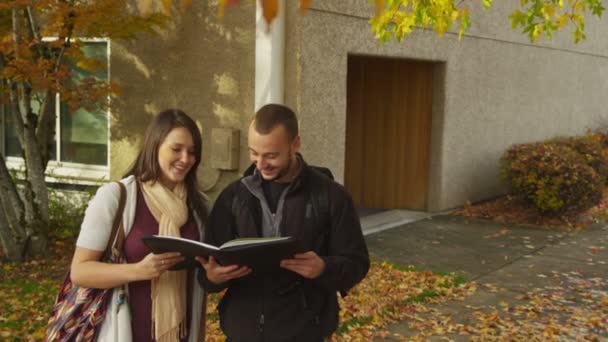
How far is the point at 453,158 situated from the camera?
11016mm

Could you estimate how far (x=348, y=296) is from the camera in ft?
20.9

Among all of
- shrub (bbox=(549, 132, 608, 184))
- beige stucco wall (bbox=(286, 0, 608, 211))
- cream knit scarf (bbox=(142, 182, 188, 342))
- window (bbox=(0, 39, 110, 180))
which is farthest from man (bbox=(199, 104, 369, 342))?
shrub (bbox=(549, 132, 608, 184))

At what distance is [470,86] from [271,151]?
30.0ft

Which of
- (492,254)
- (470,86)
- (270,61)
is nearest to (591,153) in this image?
(470,86)

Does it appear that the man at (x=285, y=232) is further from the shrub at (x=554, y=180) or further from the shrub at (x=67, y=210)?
the shrub at (x=554, y=180)

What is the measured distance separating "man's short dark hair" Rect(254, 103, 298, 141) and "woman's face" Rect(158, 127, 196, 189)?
0.97ft

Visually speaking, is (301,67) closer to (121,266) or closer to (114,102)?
(114,102)

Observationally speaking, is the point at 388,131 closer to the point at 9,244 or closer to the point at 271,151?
the point at 9,244

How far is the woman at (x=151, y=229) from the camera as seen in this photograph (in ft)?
8.57

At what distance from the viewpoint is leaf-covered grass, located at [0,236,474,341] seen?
5.49 meters

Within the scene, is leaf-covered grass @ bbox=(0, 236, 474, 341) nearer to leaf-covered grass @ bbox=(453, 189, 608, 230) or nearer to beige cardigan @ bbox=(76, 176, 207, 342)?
beige cardigan @ bbox=(76, 176, 207, 342)

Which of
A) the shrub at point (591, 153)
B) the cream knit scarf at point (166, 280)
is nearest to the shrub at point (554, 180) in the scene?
the shrub at point (591, 153)

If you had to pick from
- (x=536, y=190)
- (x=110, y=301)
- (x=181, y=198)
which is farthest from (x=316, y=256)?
(x=536, y=190)

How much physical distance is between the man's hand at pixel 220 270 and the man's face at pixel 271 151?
36 centimetres
